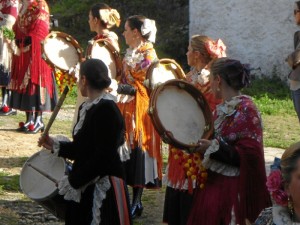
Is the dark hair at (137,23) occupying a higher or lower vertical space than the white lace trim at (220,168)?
higher

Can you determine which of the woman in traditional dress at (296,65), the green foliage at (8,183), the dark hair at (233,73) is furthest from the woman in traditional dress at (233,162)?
the green foliage at (8,183)

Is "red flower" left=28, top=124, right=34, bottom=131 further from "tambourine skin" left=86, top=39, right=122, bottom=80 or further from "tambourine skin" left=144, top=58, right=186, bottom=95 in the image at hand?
"tambourine skin" left=144, top=58, right=186, bottom=95

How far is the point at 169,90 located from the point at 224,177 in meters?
0.61

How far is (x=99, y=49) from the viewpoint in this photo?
729 centimetres

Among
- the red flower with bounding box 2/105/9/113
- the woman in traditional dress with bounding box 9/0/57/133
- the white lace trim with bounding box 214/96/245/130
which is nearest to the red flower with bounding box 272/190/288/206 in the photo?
the white lace trim with bounding box 214/96/245/130

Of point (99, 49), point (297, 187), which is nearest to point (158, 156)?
point (99, 49)

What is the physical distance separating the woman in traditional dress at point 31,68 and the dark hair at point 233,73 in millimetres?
5178

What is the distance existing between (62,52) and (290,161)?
3972 mm

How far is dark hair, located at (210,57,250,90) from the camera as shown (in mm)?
5074

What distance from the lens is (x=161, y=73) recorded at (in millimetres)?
6637

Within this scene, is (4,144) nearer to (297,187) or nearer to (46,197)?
(46,197)

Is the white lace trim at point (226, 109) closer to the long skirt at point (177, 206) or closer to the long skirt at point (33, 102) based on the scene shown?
the long skirt at point (177, 206)

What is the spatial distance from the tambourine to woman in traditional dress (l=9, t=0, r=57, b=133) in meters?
3.62

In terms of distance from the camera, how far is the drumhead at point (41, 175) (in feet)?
18.3
